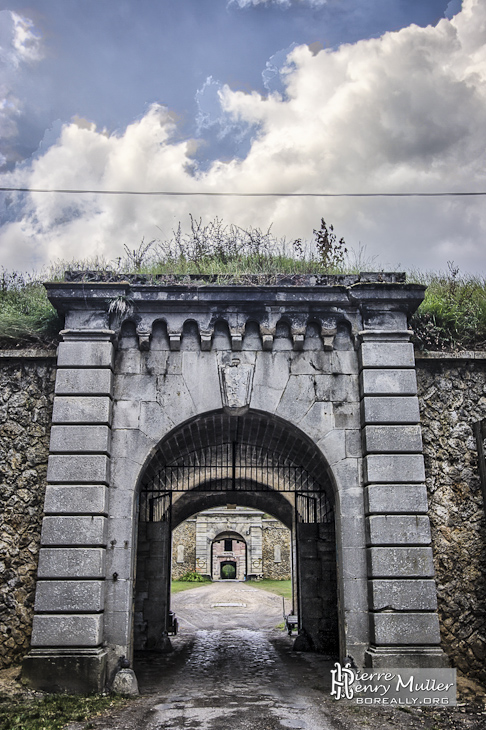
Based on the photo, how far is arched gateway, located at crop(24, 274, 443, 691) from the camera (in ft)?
23.0

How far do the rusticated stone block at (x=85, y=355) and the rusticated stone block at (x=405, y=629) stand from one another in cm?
459

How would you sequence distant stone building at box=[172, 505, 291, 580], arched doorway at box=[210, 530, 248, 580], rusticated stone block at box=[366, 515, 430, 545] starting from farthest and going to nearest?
arched doorway at box=[210, 530, 248, 580] < distant stone building at box=[172, 505, 291, 580] < rusticated stone block at box=[366, 515, 430, 545]

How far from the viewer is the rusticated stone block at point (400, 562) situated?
23.4ft

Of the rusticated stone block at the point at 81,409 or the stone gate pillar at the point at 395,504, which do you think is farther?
the rusticated stone block at the point at 81,409

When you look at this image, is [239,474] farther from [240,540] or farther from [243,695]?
[240,540]

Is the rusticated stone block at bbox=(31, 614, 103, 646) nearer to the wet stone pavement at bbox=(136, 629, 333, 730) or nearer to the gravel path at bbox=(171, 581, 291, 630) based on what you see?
the wet stone pavement at bbox=(136, 629, 333, 730)

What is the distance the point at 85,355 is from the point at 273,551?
30786 mm

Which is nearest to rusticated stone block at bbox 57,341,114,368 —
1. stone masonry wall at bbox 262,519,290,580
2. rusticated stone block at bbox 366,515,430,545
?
rusticated stone block at bbox 366,515,430,545

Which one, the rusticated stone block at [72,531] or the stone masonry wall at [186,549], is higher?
Answer: the rusticated stone block at [72,531]

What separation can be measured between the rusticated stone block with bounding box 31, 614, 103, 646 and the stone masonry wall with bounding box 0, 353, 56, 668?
60cm

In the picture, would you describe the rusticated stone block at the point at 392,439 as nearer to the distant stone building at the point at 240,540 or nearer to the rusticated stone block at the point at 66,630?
the rusticated stone block at the point at 66,630

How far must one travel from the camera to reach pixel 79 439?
7.53 m

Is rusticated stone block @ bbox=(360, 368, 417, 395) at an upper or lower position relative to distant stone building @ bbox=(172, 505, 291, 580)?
upper

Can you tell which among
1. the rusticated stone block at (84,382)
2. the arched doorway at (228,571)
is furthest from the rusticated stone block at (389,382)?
the arched doorway at (228,571)
